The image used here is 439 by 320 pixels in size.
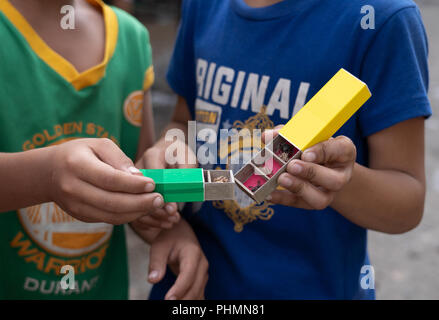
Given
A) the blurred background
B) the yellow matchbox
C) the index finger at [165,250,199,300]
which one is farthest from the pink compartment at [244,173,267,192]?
the blurred background

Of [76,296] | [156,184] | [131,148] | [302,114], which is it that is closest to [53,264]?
[76,296]

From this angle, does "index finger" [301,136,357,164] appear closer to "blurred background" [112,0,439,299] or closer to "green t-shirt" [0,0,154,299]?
"green t-shirt" [0,0,154,299]

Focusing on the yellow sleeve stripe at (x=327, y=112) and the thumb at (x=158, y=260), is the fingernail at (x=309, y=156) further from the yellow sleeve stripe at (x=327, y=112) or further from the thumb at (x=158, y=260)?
the thumb at (x=158, y=260)

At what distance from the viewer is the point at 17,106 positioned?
1.94ft

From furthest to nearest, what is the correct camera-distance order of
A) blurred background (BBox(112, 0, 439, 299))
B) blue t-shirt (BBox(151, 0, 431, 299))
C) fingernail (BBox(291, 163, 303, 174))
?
blurred background (BBox(112, 0, 439, 299)) < blue t-shirt (BBox(151, 0, 431, 299)) < fingernail (BBox(291, 163, 303, 174))

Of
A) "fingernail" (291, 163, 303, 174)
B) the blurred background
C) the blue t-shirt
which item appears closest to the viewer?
"fingernail" (291, 163, 303, 174)

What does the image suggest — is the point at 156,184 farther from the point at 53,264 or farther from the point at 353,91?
the point at 53,264

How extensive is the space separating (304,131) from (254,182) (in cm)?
8

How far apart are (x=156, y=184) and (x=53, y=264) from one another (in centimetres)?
34

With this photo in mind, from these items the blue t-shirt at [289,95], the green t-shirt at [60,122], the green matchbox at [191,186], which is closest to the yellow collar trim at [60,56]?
the green t-shirt at [60,122]

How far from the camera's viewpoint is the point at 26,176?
482mm

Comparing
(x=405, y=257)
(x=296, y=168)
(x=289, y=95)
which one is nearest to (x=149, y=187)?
(x=296, y=168)

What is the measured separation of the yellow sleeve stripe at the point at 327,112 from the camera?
16.8 inches

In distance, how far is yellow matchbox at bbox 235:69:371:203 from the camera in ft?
1.40
